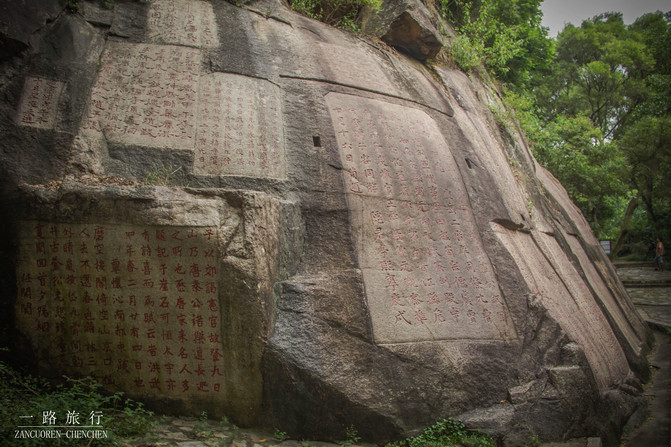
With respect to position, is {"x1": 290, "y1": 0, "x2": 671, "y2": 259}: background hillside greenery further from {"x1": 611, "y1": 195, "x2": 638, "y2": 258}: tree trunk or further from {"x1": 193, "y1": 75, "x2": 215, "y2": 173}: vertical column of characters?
{"x1": 193, "y1": 75, "x2": 215, "y2": 173}: vertical column of characters

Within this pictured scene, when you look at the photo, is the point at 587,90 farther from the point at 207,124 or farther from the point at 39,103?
the point at 39,103

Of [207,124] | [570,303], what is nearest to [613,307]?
[570,303]

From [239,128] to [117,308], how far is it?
2366 millimetres

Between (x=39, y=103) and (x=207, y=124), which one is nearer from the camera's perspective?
(x=39, y=103)

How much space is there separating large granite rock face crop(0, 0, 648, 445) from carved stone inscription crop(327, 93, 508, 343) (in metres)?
0.03

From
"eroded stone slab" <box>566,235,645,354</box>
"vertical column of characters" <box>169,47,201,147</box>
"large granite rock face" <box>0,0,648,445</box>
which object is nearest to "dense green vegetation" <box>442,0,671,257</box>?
"eroded stone slab" <box>566,235,645,354</box>

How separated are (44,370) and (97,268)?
0.98 metres

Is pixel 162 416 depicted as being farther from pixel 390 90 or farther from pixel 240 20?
pixel 240 20

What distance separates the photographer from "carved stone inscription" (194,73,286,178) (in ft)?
15.2

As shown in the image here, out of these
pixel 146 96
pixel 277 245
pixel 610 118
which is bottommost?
pixel 277 245

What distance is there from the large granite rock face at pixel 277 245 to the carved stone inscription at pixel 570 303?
0.05 meters

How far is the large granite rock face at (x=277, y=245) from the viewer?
12.0ft

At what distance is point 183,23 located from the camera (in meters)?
5.95

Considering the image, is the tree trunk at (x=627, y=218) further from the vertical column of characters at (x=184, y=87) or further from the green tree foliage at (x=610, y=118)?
the vertical column of characters at (x=184, y=87)
